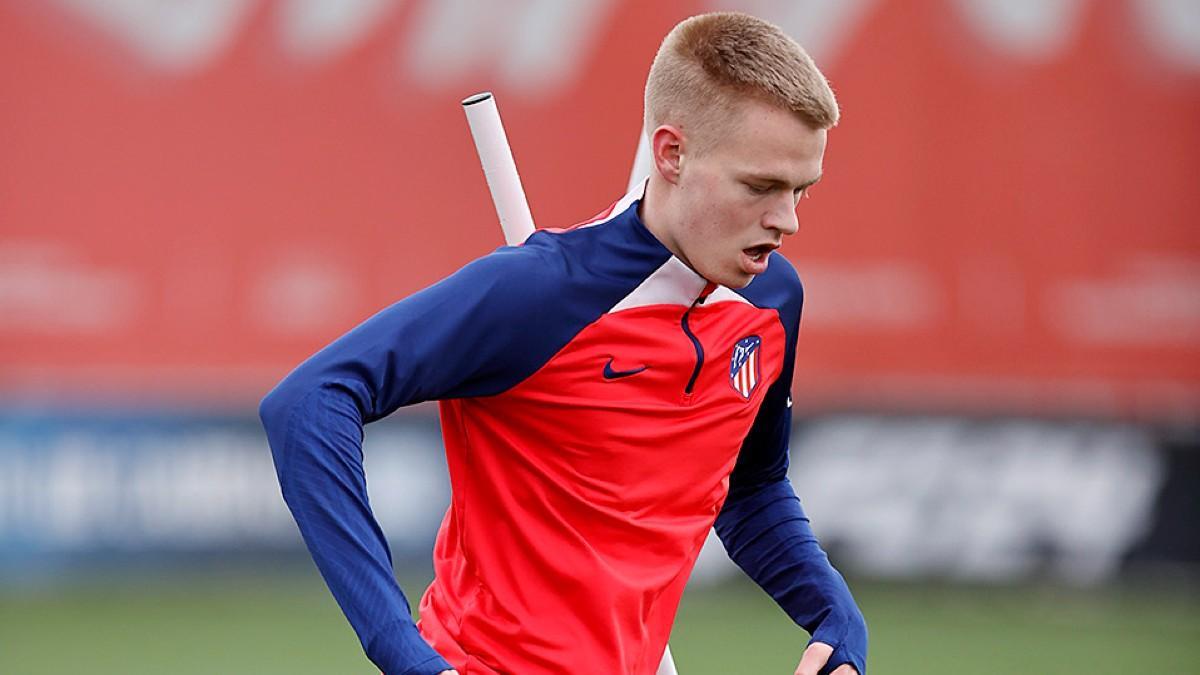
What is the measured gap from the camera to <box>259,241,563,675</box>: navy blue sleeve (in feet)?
8.00

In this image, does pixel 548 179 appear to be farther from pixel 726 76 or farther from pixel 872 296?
pixel 726 76

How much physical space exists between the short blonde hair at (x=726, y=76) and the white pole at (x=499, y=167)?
352 millimetres

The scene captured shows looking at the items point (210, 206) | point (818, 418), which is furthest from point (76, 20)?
point (818, 418)

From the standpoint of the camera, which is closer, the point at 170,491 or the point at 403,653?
Answer: the point at 403,653

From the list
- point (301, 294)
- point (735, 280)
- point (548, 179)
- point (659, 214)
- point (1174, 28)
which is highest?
point (1174, 28)

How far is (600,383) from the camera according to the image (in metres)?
2.78

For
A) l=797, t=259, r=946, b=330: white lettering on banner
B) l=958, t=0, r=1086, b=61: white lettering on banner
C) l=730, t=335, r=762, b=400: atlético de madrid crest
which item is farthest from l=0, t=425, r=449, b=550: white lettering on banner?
l=730, t=335, r=762, b=400: atlético de madrid crest

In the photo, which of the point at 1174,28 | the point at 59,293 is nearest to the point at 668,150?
the point at 59,293

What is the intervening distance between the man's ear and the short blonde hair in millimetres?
18

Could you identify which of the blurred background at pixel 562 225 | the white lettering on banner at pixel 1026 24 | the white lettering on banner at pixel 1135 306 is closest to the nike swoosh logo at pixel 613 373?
the blurred background at pixel 562 225

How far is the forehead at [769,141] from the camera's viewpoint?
8.71ft

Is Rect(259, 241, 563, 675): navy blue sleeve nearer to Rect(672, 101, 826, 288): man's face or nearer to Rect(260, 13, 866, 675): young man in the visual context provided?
Rect(260, 13, 866, 675): young man

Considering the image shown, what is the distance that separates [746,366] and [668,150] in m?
0.43

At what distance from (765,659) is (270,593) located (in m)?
2.63
